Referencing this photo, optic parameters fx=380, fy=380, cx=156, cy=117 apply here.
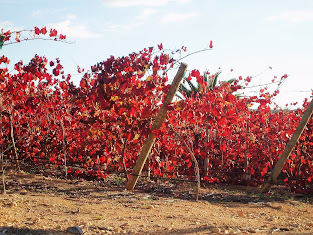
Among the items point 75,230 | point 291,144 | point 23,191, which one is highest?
point 291,144

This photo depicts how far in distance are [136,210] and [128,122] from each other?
7.74 feet

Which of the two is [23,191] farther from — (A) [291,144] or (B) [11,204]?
(A) [291,144]

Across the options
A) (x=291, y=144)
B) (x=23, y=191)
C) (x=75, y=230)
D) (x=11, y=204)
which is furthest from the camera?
(x=291, y=144)

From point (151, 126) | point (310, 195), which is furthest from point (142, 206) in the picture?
point (310, 195)

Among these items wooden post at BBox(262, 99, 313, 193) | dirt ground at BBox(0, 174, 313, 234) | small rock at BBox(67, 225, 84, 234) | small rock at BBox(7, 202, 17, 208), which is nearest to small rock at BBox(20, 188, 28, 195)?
dirt ground at BBox(0, 174, 313, 234)

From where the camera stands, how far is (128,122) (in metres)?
7.40

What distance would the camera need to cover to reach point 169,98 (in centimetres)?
631

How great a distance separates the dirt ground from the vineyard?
24.6 inches

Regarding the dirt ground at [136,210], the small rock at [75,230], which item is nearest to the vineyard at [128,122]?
the dirt ground at [136,210]

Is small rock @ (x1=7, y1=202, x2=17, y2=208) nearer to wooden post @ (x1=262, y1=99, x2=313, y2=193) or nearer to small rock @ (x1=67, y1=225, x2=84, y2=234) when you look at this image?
small rock @ (x1=67, y1=225, x2=84, y2=234)

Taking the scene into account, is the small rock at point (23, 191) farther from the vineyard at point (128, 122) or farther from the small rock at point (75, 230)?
the small rock at point (75, 230)

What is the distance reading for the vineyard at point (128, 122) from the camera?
707cm

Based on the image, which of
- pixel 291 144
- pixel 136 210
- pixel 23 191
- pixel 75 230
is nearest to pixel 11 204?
pixel 75 230

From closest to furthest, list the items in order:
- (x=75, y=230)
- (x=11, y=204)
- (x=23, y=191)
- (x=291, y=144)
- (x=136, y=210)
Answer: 1. (x=75, y=230)
2. (x=11, y=204)
3. (x=136, y=210)
4. (x=23, y=191)
5. (x=291, y=144)
